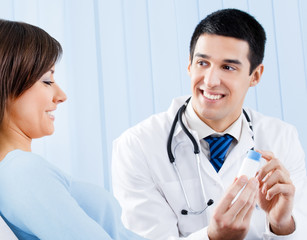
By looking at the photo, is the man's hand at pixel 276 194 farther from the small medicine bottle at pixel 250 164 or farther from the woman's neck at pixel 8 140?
the woman's neck at pixel 8 140

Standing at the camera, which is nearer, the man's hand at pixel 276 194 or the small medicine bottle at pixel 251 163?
the small medicine bottle at pixel 251 163

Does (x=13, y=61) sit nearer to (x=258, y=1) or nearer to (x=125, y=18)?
(x=125, y=18)

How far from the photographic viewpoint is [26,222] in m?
0.76

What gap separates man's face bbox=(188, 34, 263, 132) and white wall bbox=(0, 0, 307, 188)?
51cm

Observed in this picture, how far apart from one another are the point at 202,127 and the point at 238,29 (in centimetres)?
40

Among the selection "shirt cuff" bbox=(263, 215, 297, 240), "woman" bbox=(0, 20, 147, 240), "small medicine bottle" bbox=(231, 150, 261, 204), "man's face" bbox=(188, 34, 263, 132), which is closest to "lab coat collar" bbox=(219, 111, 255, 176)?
"man's face" bbox=(188, 34, 263, 132)

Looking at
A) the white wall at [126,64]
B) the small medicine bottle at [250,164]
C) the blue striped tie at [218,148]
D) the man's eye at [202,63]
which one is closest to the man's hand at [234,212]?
the small medicine bottle at [250,164]

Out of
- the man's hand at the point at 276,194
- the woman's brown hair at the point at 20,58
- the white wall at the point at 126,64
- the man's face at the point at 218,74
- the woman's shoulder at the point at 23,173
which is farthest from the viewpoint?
the white wall at the point at 126,64

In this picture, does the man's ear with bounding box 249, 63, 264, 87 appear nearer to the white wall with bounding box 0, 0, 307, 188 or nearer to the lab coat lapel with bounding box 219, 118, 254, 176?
the lab coat lapel with bounding box 219, 118, 254, 176

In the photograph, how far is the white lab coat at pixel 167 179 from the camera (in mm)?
1396

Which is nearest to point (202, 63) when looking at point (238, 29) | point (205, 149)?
point (238, 29)

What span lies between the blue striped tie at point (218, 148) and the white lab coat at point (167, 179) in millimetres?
26

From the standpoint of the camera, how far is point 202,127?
1.55 metres

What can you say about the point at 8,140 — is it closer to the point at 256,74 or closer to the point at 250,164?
the point at 250,164
